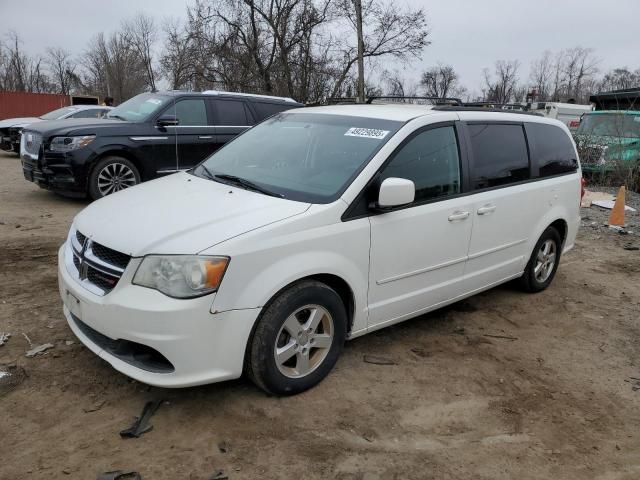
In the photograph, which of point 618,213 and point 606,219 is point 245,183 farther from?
point 606,219

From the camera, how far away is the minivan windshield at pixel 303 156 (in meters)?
3.54

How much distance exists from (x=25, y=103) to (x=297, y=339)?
36.2 meters

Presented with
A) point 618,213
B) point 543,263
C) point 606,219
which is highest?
point 543,263

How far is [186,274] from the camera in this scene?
2840mm

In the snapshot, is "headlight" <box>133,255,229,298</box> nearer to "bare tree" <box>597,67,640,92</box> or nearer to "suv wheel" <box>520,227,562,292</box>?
"suv wheel" <box>520,227,562,292</box>

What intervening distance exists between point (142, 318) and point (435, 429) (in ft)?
5.68

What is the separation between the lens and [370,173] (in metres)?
3.51

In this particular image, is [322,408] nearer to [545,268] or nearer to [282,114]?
[282,114]

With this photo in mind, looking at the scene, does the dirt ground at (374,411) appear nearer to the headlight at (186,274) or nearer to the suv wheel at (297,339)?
the suv wheel at (297,339)

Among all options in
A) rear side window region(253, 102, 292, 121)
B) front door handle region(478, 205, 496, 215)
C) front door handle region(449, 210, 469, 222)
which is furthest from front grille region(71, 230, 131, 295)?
rear side window region(253, 102, 292, 121)

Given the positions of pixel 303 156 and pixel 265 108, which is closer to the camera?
pixel 303 156

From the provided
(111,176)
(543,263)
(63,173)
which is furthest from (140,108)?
(543,263)

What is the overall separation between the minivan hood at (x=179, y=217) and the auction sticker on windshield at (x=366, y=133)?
32.3 inches

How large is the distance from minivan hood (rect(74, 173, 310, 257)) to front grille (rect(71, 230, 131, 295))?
0.16 feet
